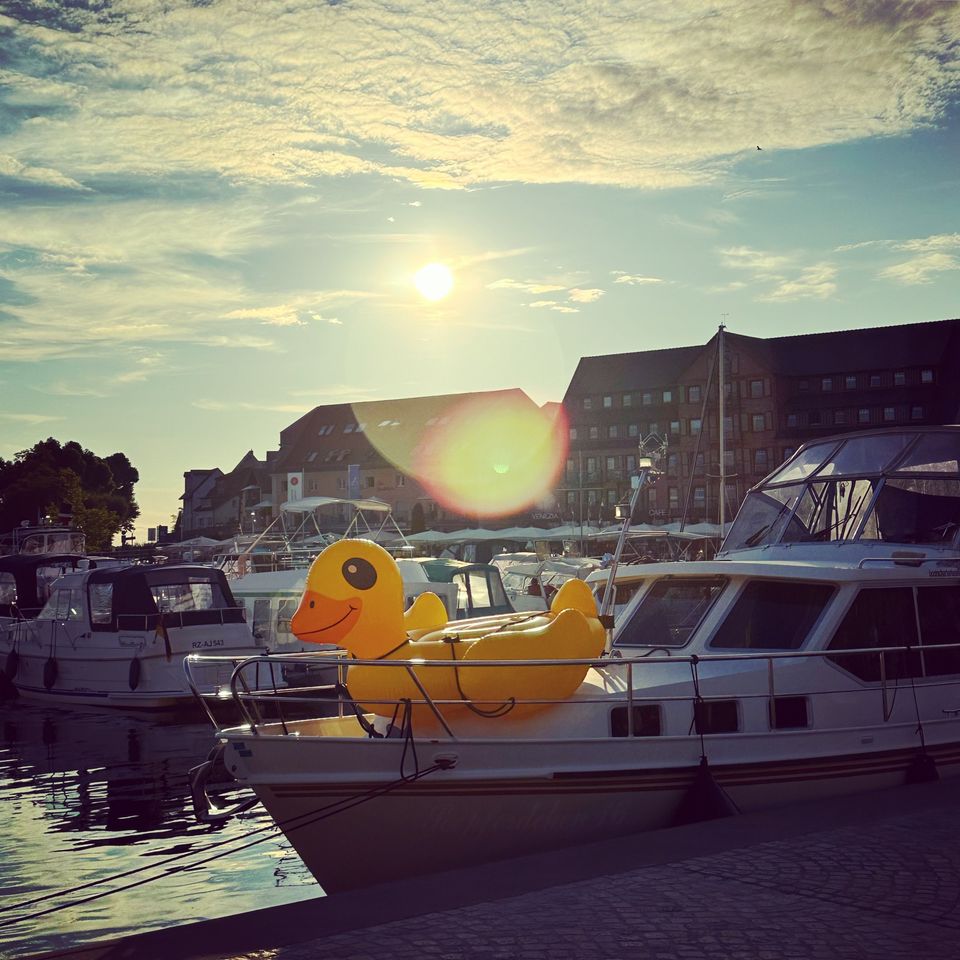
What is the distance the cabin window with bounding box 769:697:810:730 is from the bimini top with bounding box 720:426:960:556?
261 cm

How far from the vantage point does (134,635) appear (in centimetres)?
2583

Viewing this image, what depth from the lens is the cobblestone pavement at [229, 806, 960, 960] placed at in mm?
6586

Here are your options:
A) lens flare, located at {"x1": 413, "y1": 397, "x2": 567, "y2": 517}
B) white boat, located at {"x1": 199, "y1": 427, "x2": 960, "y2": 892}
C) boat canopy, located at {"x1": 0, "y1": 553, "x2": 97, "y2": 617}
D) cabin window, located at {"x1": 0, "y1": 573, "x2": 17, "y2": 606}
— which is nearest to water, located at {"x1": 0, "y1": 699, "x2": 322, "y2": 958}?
white boat, located at {"x1": 199, "y1": 427, "x2": 960, "y2": 892}

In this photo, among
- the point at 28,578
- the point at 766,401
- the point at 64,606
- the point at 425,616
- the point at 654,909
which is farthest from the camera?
the point at 766,401

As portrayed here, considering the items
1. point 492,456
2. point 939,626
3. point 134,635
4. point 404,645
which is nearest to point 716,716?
point 404,645

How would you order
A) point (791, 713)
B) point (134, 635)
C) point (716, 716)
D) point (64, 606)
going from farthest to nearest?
1. point (64, 606)
2. point (134, 635)
3. point (791, 713)
4. point (716, 716)

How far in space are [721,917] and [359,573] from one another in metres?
4.36

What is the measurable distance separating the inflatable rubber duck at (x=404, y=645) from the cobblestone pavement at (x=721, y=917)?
2.31 m

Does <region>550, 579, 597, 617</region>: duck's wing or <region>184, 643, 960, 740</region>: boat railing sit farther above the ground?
<region>550, 579, 597, 617</region>: duck's wing

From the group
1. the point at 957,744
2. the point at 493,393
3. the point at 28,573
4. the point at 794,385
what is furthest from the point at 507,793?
the point at 493,393

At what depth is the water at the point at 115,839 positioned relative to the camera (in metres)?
11.2

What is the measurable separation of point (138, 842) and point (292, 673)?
38.7 feet

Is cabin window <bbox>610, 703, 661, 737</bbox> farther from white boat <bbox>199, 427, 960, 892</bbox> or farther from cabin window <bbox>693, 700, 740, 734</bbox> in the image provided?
cabin window <bbox>693, 700, 740, 734</bbox>

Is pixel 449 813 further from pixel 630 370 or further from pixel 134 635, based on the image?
pixel 630 370
